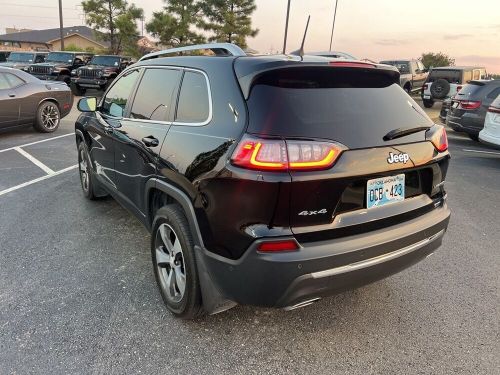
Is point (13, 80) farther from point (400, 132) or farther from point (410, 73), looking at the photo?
point (410, 73)

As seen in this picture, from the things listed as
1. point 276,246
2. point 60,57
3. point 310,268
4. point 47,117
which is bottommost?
point 47,117

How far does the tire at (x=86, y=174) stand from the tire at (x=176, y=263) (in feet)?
7.48

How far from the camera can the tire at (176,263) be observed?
255 cm

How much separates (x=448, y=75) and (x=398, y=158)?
1710 cm

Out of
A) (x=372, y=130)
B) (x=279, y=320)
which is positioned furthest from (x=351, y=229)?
(x=279, y=320)

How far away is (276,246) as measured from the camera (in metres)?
2.14

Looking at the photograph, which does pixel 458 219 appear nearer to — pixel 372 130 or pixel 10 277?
pixel 372 130

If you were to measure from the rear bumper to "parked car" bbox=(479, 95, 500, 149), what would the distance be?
6002 millimetres

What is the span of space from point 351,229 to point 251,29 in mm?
31383

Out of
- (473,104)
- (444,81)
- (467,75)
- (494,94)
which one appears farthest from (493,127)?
(467,75)

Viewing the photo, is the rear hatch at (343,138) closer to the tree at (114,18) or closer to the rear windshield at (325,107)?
the rear windshield at (325,107)

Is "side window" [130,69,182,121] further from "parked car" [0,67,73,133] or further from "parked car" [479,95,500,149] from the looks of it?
"parked car" [0,67,73,133]

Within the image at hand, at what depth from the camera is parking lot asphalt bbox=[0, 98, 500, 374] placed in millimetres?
2443

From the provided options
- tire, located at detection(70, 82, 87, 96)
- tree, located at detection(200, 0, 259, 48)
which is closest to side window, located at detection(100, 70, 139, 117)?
tire, located at detection(70, 82, 87, 96)
